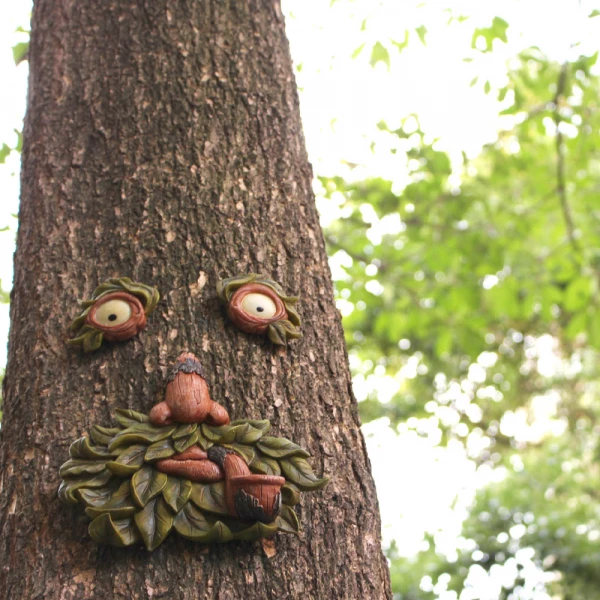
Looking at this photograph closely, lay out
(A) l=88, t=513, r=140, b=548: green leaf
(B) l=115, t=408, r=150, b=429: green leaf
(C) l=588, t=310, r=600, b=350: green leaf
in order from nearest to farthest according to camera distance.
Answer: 1. (A) l=88, t=513, r=140, b=548: green leaf
2. (B) l=115, t=408, r=150, b=429: green leaf
3. (C) l=588, t=310, r=600, b=350: green leaf

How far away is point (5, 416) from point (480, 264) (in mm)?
2959

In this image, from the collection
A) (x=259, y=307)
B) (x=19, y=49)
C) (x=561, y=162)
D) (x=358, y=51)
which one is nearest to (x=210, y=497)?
(x=259, y=307)

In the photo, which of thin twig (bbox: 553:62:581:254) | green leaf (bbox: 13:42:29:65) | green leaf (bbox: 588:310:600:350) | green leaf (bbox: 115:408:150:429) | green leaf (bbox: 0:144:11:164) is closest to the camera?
green leaf (bbox: 115:408:150:429)

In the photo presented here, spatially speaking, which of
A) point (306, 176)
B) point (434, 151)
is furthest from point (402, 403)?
point (306, 176)

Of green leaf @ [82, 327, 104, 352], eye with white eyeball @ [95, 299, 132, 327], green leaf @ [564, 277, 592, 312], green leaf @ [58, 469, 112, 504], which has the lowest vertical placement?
green leaf @ [58, 469, 112, 504]

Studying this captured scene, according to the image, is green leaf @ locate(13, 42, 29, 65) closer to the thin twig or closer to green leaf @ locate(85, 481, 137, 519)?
green leaf @ locate(85, 481, 137, 519)

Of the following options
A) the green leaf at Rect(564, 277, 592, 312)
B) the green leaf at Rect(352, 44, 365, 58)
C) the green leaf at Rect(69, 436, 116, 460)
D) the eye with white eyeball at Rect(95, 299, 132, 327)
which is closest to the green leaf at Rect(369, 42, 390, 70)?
the green leaf at Rect(352, 44, 365, 58)

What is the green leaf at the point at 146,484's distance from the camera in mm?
977

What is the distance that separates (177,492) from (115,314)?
1.06ft

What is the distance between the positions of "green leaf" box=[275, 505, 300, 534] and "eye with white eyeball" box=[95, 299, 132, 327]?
0.40 m

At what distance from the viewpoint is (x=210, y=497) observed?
995 millimetres

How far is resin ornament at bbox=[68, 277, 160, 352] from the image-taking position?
1.16 metres

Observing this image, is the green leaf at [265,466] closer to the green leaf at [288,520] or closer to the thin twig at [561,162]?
the green leaf at [288,520]

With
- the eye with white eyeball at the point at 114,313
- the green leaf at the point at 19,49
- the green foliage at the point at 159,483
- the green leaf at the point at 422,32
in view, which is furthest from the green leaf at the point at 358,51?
the green foliage at the point at 159,483
